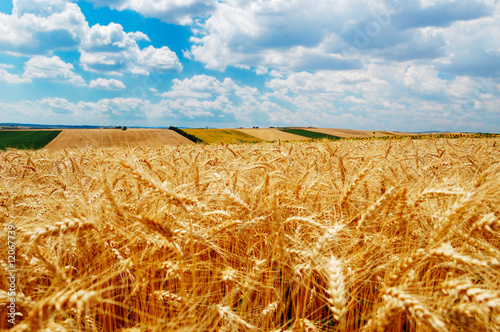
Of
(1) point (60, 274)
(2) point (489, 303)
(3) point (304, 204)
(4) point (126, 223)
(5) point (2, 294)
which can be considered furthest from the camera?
(3) point (304, 204)

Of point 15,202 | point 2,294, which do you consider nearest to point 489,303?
point 2,294

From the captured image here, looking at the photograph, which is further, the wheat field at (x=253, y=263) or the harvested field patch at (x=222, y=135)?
the harvested field patch at (x=222, y=135)

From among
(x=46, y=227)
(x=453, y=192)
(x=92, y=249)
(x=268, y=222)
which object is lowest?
(x=92, y=249)

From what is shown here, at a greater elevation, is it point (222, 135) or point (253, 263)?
point (222, 135)

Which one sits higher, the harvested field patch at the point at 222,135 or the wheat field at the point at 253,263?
the harvested field patch at the point at 222,135

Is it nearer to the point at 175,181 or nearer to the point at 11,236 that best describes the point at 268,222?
the point at 175,181

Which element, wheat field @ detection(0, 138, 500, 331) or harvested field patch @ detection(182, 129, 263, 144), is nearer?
wheat field @ detection(0, 138, 500, 331)

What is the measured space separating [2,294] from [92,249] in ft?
2.16

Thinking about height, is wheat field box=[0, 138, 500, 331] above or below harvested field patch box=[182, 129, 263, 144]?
below

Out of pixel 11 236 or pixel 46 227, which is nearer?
pixel 46 227

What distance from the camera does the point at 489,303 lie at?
0.87 m

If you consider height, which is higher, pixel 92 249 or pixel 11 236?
pixel 11 236

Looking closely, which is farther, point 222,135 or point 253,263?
point 222,135

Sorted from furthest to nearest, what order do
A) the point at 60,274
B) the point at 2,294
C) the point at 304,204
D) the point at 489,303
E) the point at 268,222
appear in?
the point at 304,204 < the point at 268,222 < the point at 60,274 < the point at 2,294 < the point at 489,303
